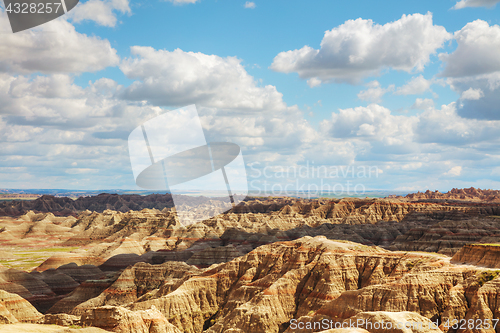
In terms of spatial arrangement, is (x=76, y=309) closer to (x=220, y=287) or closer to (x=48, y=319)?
(x=48, y=319)

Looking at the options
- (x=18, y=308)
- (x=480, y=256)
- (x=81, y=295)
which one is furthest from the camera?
(x=81, y=295)

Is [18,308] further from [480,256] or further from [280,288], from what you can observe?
[480,256]

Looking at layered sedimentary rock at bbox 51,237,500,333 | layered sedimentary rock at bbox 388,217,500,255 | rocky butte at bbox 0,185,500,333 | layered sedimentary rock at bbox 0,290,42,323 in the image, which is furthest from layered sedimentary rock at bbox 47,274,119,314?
layered sedimentary rock at bbox 388,217,500,255

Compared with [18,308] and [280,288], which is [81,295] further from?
[280,288]

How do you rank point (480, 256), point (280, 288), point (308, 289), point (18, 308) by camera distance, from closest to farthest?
1. point (480, 256)
2. point (280, 288)
3. point (308, 289)
4. point (18, 308)

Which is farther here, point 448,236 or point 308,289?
point 448,236

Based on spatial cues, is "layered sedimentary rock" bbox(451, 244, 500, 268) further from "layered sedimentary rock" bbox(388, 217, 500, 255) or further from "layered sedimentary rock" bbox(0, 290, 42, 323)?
"layered sedimentary rock" bbox(0, 290, 42, 323)

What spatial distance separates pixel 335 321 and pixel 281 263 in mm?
28612

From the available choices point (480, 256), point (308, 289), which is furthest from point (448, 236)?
point (308, 289)

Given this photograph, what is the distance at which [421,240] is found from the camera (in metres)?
127

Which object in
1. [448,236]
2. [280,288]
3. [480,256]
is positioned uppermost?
[480,256]

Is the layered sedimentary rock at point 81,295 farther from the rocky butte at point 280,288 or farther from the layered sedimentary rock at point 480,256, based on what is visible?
the layered sedimentary rock at point 480,256

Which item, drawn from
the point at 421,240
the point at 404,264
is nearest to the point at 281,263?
the point at 404,264

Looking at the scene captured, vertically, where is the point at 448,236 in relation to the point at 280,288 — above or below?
above
